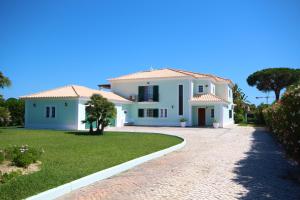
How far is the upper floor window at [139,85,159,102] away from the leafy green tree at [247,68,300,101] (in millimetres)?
29359

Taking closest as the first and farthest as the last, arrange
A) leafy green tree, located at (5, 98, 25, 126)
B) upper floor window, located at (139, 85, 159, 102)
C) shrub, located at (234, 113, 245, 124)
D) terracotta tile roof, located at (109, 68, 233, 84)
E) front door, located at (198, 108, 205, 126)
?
1. leafy green tree, located at (5, 98, 25, 126)
2. terracotta tile roof, located at (109, 68, 233, 84)
3. front door, located at (198, 108, 205, 126)
4. upper floor window, located at (139, 85, 159, 102)
5. shrub, located at (234, 113, 245, 124)

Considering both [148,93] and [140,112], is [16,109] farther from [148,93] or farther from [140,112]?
[148,93]

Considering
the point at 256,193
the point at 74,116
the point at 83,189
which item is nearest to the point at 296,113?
the point at 256,193

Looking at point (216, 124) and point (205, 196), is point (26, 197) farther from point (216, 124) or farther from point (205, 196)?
point (216, 124)

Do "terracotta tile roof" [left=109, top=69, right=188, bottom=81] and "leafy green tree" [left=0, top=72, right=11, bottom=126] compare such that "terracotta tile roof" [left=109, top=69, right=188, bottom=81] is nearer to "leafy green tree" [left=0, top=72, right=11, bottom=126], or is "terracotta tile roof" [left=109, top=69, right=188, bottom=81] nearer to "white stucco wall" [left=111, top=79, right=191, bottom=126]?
"white stucco wall" [left=111, top=79, right=191, bottom=126]

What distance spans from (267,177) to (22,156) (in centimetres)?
744

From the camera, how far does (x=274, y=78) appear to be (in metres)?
58.9

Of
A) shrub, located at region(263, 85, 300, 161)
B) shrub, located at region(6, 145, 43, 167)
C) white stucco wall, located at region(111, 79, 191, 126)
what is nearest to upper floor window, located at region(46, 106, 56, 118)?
white stucco wall, located at region(111, 79, 191, 126)

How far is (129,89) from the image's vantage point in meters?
42.8

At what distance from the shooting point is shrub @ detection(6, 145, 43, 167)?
8914 millimetres

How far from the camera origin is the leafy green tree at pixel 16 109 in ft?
115

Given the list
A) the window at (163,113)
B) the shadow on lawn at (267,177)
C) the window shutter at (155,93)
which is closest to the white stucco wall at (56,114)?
the window shutter at (155,93)

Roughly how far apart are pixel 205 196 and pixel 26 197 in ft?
13.4

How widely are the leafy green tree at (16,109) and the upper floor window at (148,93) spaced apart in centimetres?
1500
